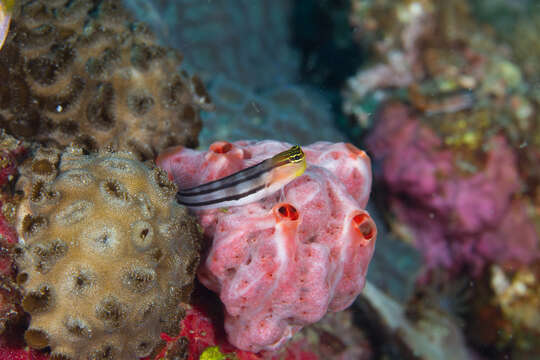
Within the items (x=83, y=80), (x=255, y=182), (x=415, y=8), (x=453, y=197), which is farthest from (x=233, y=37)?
(x=255, y=182)

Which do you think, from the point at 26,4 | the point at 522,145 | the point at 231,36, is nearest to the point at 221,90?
the point at 231,36

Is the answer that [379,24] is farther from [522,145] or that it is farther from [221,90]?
[221,90]

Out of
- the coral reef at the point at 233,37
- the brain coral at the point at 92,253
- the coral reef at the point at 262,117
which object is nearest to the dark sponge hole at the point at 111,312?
the brain coral at the point at 92,253

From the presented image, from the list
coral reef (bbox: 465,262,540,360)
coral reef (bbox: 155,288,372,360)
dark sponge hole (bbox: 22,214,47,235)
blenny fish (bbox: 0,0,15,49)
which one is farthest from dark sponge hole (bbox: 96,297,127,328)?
coral reef (bbox: 465,262,540,360)

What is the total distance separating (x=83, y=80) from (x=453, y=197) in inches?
206

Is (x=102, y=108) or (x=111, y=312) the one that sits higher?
(x=102, y=108)

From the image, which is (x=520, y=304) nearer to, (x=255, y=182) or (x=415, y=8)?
(x=415, y=8)

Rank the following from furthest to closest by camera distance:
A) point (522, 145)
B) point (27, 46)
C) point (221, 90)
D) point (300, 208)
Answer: point (522, 145)
point (221, 90)
point (27, 46)
point (300, 208)

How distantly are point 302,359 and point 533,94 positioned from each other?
5.68 metres

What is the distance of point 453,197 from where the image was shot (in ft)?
18.9

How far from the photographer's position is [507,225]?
571 centimetres

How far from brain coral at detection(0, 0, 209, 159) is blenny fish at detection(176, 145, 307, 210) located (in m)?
0.97

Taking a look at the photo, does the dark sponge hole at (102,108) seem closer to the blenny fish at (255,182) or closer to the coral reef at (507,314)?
the blenny fish at (255,182)

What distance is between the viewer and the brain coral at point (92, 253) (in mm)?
1799
